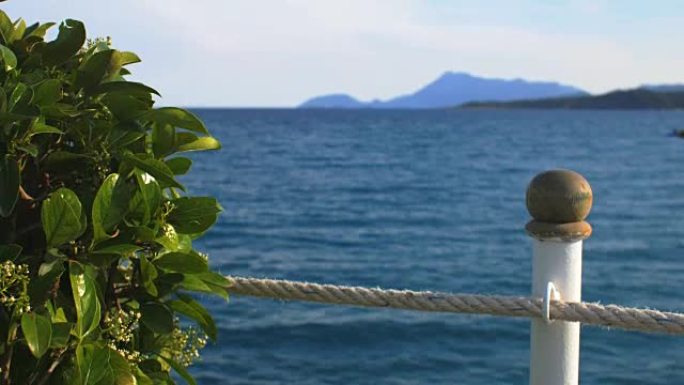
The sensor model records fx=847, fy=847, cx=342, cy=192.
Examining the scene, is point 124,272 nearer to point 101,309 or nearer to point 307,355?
point 101,309

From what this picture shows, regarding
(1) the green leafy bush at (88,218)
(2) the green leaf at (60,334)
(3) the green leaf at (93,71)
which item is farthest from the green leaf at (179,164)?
(2) the green leaf at (60,334)

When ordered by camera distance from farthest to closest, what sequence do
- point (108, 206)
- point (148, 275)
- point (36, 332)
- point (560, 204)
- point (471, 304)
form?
point (471, 304) → point (560, 204) → point (148, 275) → point (108, 206) → point (36, 332)

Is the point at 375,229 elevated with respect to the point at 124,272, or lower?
lower

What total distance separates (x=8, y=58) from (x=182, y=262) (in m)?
0.48

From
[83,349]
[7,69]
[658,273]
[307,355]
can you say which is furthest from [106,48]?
[658,273]

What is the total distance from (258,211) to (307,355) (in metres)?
13.7

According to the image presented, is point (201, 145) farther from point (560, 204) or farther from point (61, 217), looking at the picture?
point (560, 204)

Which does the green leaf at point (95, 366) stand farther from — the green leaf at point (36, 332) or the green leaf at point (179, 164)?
the green leaf at point (179, 164)

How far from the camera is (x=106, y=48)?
171 cm

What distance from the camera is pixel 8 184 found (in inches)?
56.7

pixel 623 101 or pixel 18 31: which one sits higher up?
pixel 623 101

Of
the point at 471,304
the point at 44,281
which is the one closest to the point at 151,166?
the point at 44,281

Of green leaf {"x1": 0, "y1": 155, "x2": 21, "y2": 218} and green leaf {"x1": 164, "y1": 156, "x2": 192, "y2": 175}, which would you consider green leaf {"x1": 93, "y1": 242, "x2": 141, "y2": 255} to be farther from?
green leaf {"x1": 164, "y1": 156, "x2": 192, "y2": 175}

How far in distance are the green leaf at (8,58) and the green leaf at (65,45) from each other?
108 mm
